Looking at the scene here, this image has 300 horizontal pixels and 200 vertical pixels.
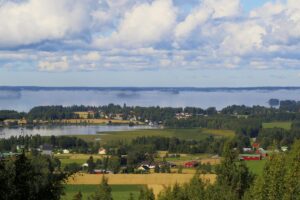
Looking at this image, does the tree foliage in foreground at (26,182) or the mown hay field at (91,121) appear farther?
the mown hay field at (91,121)

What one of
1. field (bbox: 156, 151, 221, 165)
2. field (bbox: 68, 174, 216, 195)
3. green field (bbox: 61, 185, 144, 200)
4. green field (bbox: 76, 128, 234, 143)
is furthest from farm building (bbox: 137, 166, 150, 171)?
green field (bbox: 76, 128, 234, 143)

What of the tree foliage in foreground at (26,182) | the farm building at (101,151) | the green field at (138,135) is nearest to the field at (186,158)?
the farm building at (101,151)

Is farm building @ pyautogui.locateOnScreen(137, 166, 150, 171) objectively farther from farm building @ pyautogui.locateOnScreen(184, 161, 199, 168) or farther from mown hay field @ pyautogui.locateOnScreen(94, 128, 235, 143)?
mown hay field @ pyautogui.locateOnScreen(94, 128, 235, 143)

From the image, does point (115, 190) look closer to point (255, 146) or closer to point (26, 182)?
point (26, 182)

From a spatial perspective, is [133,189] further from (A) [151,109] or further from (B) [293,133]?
(A) [151,109]

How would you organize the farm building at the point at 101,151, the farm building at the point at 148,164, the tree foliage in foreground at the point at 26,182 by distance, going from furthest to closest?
the farm building at the point at 101,151 < the farm building at the point at 148,164 < the tree foliage in foreground at the point at 26,182

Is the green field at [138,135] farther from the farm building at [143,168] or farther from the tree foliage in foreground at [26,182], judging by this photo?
the tree foliage in foreground at [26,182]

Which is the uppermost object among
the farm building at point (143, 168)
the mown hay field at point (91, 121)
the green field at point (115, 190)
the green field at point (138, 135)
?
the mown hay field at point (91, 121)

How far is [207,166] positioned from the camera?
52.4 metres

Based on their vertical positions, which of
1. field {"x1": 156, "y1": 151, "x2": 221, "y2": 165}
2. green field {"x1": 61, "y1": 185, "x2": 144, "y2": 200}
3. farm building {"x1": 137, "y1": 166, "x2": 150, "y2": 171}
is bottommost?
green field {"x1": 61, "y1": 185, "x2": 144, "y2": 200}

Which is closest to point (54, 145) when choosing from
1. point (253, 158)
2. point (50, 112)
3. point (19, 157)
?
point (253, 158)

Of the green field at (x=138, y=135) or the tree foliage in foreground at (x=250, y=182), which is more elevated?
the tree foliage in foreground at (x=250, y=182)

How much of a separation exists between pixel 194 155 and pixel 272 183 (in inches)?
2215

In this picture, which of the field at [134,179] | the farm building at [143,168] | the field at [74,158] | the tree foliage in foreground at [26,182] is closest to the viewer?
the tree foliage in foreground at [26,182]
